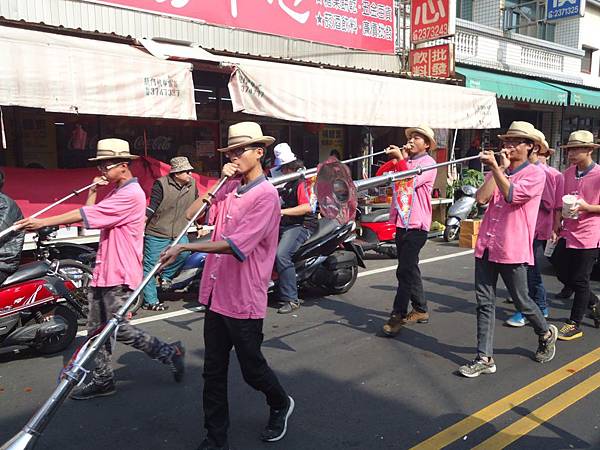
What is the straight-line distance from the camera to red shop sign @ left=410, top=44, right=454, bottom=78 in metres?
11.5

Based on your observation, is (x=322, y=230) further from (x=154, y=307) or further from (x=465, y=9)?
(x=465, y=9)

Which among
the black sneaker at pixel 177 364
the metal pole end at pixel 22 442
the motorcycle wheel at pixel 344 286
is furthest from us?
the motorcycle wheel at pixel 344 286

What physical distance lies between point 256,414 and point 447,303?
3396 mm

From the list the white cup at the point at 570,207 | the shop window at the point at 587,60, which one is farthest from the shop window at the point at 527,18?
the white cup at the point at 570,207

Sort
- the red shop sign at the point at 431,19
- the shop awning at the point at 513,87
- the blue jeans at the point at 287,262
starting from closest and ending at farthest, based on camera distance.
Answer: the blue jeans at the point at 287,262 < the red shop sign at the point at 431,19 < the shop awning at the point at 513,87

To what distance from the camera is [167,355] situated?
12.8ft

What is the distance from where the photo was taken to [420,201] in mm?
4977

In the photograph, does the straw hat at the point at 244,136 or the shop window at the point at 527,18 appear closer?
the straw hat at the point at 244,136

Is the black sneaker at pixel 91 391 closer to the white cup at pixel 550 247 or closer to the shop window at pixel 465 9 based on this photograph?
the white cup at pixel 550 247

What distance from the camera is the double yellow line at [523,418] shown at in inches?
127

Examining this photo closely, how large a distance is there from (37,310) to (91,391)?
3.80ft

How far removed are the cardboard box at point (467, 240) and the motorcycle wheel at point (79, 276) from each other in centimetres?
675

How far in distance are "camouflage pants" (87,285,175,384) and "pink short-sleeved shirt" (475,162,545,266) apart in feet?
8.44

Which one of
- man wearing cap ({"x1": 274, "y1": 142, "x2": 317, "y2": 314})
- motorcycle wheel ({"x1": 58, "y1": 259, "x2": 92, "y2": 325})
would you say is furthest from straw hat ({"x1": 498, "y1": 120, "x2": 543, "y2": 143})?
motorcycle wheel ({"x1": 58, "y1": 259, "x2": 92, "y2": 325})
